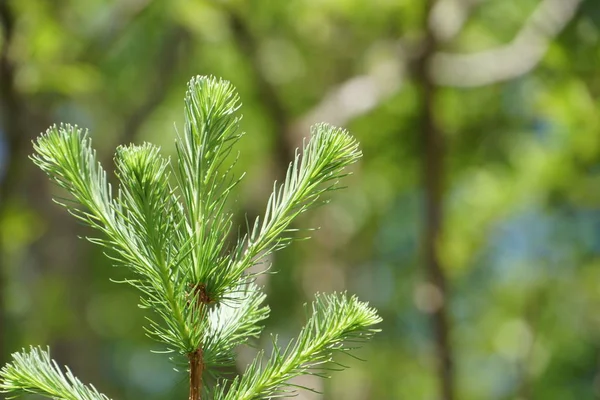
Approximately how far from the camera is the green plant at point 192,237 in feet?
3.39

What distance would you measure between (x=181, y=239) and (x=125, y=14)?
5.10 meters

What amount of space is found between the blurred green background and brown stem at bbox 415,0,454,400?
0.01m

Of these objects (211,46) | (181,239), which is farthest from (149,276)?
(211,46)

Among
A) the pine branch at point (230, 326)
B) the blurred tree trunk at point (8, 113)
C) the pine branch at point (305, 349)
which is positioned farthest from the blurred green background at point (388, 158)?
the pine branch at point (305, 349)

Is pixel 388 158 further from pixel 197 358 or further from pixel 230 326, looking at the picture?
pixel 197 358

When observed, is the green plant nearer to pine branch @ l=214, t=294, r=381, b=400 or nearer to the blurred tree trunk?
pine branch @ l=214, t=294, r=381, b=400

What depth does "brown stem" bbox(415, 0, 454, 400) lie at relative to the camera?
346 centimetres

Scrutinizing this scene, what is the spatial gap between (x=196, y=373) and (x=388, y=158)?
4.84 m

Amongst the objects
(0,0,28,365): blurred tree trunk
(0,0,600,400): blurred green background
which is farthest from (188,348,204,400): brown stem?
(0,0,28,365): blurred tree trunk

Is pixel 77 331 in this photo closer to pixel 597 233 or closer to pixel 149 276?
pixel 597 233

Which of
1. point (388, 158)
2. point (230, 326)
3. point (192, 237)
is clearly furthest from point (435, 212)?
point (192, 237)

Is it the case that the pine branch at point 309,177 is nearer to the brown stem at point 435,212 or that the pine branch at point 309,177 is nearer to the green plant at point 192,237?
the green plant at point 192,237

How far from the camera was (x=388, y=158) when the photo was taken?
5.79 metres

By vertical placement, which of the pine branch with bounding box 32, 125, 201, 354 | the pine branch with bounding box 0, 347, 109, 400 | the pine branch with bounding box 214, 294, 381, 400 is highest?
the pine branch with bounding box 32, 125, 201, 354
